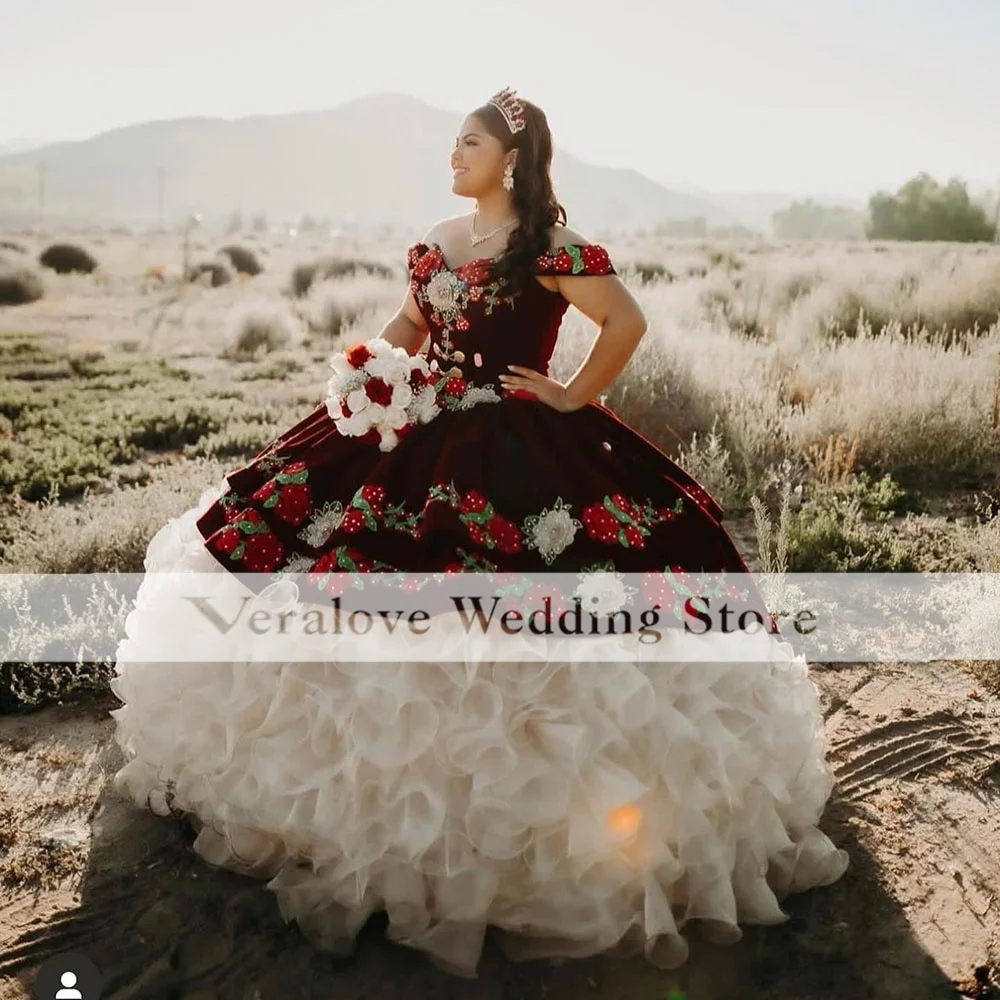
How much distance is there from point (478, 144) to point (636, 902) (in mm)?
2483

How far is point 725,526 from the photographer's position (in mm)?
6887

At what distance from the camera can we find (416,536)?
2.96m

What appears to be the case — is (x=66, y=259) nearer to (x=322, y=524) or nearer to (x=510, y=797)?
(x=322, y=524)

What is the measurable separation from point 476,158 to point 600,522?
1.33 m

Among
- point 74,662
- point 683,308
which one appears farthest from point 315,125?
point 74,662

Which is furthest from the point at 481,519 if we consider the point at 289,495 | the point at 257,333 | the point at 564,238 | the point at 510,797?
the point at 257,333

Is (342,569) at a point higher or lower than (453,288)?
lower

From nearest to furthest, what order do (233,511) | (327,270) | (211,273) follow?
(233,511) → (327,270) → (211,273)

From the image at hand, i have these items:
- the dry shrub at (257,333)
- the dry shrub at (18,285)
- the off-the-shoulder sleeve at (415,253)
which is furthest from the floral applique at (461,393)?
the dry shrub at (18,285)

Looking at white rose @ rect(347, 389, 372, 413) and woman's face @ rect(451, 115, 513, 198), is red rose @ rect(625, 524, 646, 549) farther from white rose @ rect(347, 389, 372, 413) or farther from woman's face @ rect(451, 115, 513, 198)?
woman's face @ rect(451, 115, 513, 198)

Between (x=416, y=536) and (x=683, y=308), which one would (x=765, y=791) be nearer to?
(x=416, y=536)

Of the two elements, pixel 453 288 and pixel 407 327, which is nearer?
pixel 453 288

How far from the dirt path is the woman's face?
2466 mm

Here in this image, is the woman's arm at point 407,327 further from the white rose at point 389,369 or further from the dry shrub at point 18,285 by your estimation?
the dry shrub at point 18,285
